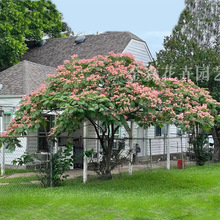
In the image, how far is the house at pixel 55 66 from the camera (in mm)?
19844

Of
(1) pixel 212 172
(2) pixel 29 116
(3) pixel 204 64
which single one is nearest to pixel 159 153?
(3) pixel 204 64

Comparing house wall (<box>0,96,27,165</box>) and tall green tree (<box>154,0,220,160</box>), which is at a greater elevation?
tall green tree (<box>154,0,220,160</box>)

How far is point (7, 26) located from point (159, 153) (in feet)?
39.4

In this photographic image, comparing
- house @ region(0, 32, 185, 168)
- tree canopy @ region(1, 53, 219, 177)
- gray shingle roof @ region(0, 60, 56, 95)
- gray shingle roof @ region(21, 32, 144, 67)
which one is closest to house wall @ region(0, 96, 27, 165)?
house @ region(0, 32, 185, 168)

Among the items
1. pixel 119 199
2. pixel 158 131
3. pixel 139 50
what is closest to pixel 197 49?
pixel 139 50

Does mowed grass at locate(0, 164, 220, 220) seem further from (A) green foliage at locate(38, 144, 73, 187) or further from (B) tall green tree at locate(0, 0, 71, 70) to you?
(B) tall green tree at locate(0, 0, 71, 70)

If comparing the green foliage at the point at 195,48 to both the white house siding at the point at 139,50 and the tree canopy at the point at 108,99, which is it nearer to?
the white house siding at the point at 139,50

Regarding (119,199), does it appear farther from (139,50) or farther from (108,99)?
(139,50)

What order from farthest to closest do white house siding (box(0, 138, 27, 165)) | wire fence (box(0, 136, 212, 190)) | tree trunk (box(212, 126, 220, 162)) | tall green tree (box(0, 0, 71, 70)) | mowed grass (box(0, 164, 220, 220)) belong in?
tall green tree (box(0, 0, 71, 70)), tree trunk (box(212, 126, 220, 162)), white house siding (box(0, 138, 27, 165)), wire fence (box(0, 136, 212, 190)), mowed grass (box(0, 164, 220, 220))

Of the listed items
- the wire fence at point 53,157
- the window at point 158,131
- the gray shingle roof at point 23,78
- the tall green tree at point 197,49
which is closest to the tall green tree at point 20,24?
the gray shingle roof at point 23,78

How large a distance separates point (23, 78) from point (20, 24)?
801cm

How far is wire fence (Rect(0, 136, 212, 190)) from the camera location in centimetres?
1380

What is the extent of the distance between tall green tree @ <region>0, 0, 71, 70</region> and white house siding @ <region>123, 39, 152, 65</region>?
22.5ft

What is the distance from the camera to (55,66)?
26.2 metres
